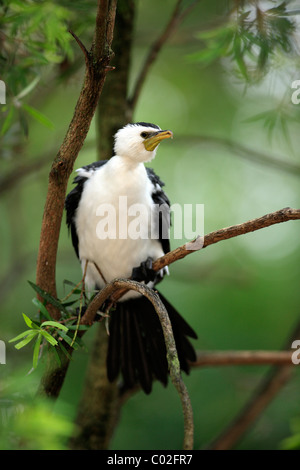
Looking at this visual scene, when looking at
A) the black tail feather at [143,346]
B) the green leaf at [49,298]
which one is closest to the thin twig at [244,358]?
the black tail feather at [143,346]

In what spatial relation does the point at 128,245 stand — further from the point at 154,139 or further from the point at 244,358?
the point at 244,358

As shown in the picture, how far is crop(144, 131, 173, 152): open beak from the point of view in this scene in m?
1.94

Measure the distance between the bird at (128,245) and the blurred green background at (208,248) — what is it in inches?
34.4

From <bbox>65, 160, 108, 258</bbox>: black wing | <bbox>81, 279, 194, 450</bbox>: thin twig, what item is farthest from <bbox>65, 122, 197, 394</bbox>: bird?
<bbox>81, 279, 194, 450</bbox>: thin twig

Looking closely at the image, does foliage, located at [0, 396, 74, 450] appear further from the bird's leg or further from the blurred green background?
the blurred green background

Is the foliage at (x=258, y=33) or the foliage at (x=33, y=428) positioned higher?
the foliage at (x=258, y=33)

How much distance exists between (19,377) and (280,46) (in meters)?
1.65

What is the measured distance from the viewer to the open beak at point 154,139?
76.4 inches

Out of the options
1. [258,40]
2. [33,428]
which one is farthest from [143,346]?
[258,40]

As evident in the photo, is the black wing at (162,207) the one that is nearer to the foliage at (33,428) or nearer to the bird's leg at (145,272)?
the bird's leg at (145,272)

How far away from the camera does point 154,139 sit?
198 cm

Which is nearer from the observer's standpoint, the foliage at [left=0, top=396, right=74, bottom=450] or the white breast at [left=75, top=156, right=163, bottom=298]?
the foliage at [left=0, top=396, right=74, bottom=450]

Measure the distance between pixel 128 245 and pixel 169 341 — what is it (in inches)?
35.7

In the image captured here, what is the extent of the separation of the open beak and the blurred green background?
1170 mm
